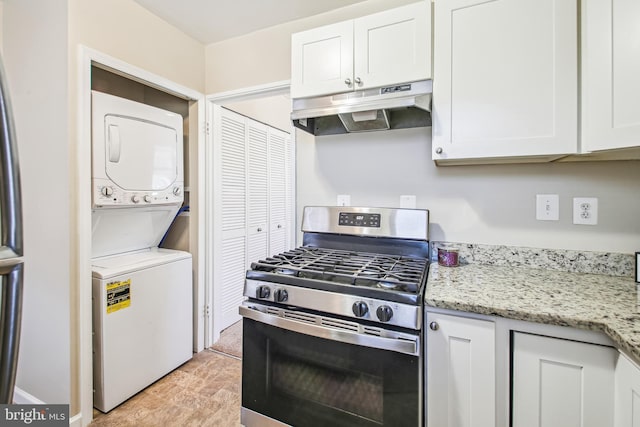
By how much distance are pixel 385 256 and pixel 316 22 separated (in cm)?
160

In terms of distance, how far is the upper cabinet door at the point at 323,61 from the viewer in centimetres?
157

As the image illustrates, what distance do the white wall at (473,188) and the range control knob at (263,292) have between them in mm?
821

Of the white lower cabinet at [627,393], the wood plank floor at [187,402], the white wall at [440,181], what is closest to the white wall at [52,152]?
the wood plank floor at [187,402]

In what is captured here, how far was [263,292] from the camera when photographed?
1374 millimetres

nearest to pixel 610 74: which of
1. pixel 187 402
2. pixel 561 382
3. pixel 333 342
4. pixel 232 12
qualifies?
pixel 561 382

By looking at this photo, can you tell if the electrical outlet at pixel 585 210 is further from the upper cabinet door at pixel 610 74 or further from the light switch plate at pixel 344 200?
the light switch plate at pixel 344 200

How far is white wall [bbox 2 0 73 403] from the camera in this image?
1.59m

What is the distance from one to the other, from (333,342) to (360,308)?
0.20 metres

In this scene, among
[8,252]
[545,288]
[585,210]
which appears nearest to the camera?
[8,252]

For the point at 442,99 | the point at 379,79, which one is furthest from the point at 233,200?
the point at 442,99

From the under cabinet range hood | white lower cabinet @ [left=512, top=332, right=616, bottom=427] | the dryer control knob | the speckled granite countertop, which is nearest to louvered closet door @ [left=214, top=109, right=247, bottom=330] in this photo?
the dryer control knob

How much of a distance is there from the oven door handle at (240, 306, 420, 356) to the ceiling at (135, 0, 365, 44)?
183 cm

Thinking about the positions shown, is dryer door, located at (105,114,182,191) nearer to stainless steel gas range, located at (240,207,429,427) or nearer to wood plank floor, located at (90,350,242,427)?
stainless steel gas range, located at (240,207,429,427)

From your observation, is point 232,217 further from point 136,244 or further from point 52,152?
point 52,152
